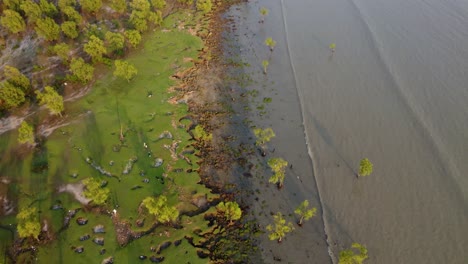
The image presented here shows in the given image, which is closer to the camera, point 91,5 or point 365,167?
point 365,167

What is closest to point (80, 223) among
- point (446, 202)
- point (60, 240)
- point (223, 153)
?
point (60, 240)

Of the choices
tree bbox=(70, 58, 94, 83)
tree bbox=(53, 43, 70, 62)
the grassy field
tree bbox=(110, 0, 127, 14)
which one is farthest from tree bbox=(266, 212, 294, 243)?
tree bbox=(110, 0, 127, 14)

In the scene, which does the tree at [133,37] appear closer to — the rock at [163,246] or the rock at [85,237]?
the rock at [85,237]

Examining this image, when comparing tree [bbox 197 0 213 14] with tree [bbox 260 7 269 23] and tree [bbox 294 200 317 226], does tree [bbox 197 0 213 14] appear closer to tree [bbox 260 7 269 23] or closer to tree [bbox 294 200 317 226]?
tree [bbox 260 7 269 23]

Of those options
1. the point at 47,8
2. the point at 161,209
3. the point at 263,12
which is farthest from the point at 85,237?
the point at 263,12

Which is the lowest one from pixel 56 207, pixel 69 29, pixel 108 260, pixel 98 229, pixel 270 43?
pixel 108 260

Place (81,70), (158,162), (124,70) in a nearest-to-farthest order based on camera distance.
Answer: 1. (158,162)
2. (81,70)
3. (124,70)

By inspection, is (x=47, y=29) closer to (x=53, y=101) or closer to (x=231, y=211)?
(x=53, y=101)
